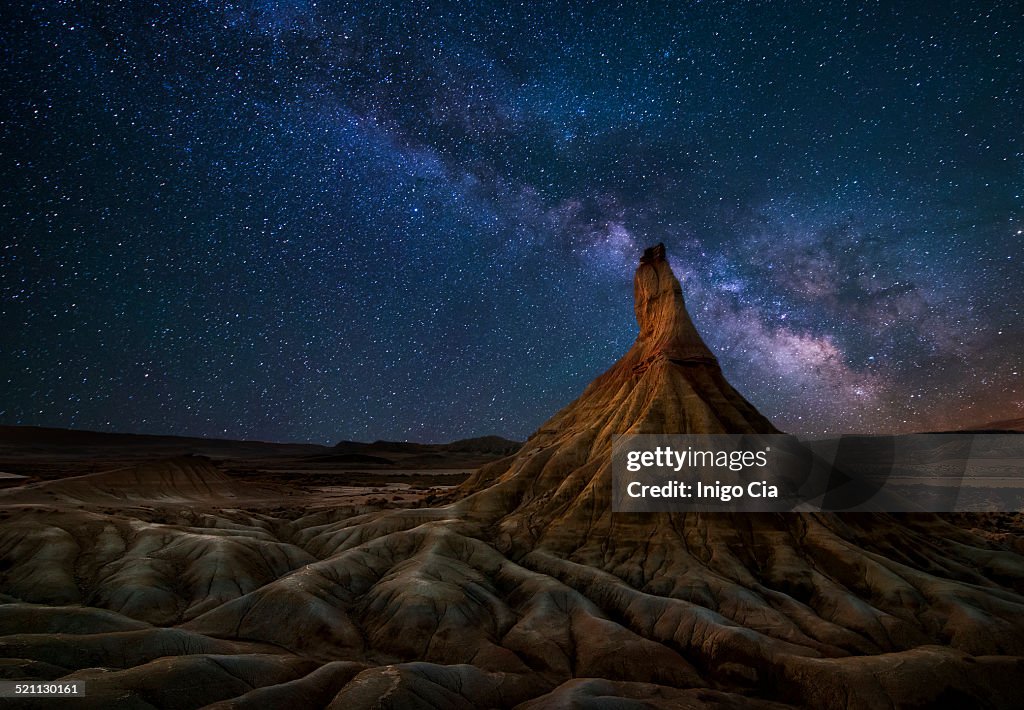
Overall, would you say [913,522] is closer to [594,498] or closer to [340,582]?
[594,498]

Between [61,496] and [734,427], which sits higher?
[734,427]

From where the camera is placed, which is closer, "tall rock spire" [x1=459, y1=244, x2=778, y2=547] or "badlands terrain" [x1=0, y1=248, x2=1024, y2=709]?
"badlands terrain" [x1=0, y1=248, x2=1024, y2=709]

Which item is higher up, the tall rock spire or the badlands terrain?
the tall rock spire

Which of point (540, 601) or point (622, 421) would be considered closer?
point (540, 601)

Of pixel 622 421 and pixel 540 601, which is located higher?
pixel 622 421

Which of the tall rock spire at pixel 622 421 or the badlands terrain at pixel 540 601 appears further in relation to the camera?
the tall rock spire at pixel 622 421

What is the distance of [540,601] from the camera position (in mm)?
36438

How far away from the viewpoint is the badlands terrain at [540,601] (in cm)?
2538

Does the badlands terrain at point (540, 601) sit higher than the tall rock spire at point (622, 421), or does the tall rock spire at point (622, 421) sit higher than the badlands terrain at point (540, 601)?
the tall rock spire at point (622, 421)

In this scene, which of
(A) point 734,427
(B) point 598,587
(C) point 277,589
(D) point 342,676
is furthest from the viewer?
(A) point 734,427

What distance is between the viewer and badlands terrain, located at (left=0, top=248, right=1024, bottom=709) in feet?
83.3

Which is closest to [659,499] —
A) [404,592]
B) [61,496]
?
[404,592]

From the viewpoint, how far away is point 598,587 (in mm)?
38938

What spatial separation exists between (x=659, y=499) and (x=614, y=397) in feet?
64.3
